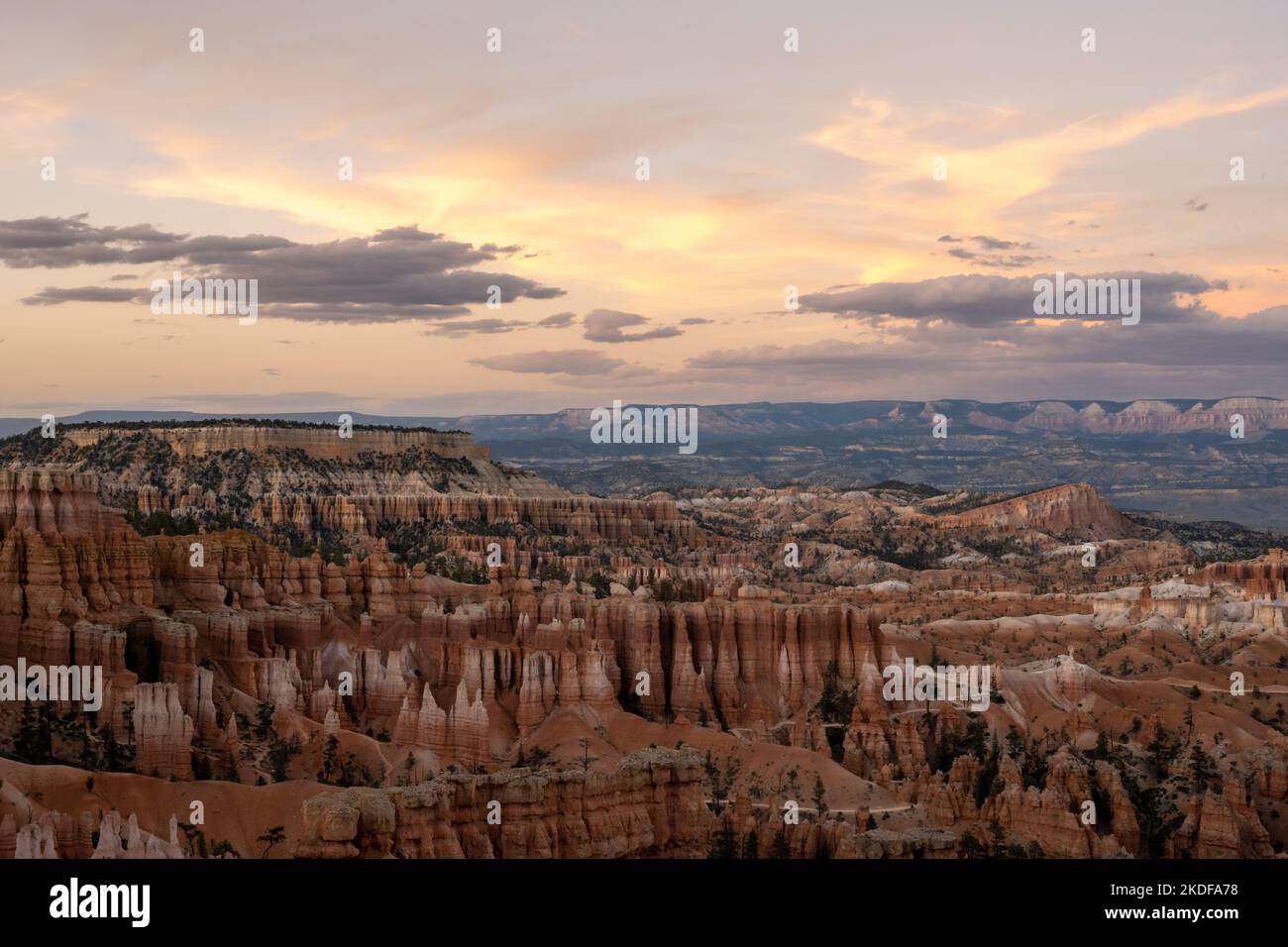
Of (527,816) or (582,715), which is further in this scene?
(582,715)

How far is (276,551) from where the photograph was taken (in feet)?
293

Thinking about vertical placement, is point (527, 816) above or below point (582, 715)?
above

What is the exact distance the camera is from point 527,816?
3772 centimetres

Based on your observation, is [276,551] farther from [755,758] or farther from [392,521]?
[392,521]

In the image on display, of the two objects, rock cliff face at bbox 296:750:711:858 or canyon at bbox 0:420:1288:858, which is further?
canyon at bbox 0:420:1288:858

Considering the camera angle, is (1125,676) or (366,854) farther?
(1125,676)

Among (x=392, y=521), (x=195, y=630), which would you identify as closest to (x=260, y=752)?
(x=195, y=630)

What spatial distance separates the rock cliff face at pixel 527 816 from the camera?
108ft

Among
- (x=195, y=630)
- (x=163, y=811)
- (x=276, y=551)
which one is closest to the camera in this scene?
(x=163, y=811)

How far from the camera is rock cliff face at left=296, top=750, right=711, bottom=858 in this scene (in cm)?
3281

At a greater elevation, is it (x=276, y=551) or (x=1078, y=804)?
(x=276, y=551)

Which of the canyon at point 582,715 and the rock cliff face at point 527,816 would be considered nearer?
the rock cliff face at point 527,816
